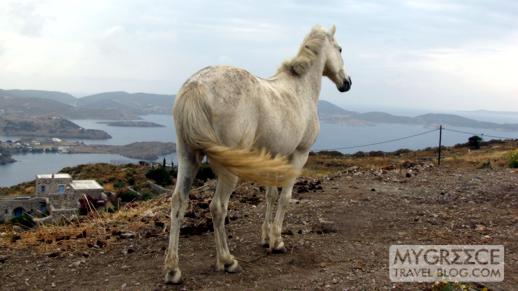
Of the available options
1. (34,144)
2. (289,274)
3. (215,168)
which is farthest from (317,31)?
(34,144)

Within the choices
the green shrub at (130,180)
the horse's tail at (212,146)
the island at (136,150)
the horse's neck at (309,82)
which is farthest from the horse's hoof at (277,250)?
the island at (136,150)

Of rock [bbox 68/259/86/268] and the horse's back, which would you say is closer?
the horse's back

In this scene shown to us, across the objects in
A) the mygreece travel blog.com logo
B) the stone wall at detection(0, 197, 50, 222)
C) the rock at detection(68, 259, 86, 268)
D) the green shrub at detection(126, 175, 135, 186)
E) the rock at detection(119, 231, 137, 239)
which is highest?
the mygreece travel blog.com logo

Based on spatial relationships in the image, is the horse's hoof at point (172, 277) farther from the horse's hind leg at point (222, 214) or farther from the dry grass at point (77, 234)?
the dry grass at point (77, 234)

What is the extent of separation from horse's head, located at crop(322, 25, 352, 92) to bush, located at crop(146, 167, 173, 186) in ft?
94.1

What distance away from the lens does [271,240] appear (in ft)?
23.0

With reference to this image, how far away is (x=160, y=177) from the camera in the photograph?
37250mm

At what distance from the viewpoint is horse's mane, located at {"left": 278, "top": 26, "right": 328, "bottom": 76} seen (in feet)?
23.3

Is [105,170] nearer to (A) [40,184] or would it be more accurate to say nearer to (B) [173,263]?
(A) [40,184]

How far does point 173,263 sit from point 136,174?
124 ft

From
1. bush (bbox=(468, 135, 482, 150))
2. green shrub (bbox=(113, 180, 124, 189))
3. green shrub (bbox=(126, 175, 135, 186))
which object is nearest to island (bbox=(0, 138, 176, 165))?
green shrub (bbox=(126, 175, 135, 186))

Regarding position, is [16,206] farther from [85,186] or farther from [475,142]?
[475,142]

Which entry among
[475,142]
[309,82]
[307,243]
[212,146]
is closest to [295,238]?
[307,243]

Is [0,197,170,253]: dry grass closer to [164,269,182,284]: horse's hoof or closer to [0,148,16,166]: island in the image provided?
[164,269,182,284]: horse's hoof
